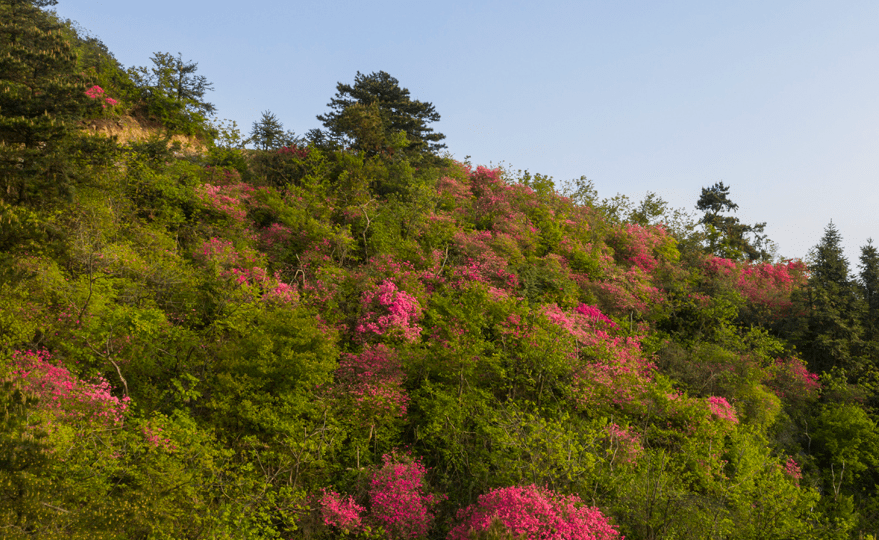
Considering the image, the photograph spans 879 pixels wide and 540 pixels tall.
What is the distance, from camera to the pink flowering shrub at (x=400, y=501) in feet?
40.1

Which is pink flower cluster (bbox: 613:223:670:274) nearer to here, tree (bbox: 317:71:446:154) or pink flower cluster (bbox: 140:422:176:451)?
tree (bbox: 317:71:446:154)

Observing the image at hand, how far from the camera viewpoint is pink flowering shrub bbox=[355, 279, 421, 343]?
57.6ft

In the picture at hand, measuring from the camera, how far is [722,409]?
1758 centimetres

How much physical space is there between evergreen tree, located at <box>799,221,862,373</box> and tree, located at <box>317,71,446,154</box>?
84.9 feet

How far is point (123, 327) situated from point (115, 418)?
12.2 ft

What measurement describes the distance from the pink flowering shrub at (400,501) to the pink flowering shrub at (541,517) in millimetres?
1920

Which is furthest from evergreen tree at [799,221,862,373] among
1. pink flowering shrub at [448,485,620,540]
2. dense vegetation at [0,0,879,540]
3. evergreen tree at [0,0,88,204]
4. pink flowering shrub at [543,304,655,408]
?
evergreen tree at [0,0,88,204]

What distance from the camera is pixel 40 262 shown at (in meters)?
13.7

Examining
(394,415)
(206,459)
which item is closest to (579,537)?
(394,415)

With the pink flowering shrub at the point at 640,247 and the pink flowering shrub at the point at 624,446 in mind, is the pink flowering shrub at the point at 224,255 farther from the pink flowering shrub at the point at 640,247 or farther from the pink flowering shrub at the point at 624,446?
the pink flowering shrub at the point at 640,247

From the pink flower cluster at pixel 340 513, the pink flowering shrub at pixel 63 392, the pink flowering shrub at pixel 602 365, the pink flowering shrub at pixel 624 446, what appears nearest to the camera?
the pink flowering shrub at pixel 63 392

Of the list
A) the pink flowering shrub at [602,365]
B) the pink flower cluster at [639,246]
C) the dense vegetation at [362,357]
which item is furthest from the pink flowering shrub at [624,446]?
the pink flower cluster at [639,246]

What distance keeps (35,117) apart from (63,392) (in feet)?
34.1

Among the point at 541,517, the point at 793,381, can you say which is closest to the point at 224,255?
the point at 541,517
